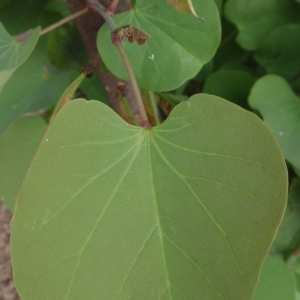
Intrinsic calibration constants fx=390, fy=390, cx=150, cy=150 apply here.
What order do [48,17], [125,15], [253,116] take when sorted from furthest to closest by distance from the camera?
1. [48,17]
2. [125,15]
3. [253,116]

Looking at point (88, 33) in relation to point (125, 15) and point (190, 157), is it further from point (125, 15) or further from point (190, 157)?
point (190, 157)

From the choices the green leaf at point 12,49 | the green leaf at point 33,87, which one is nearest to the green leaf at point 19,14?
the green leaf at point 33,87

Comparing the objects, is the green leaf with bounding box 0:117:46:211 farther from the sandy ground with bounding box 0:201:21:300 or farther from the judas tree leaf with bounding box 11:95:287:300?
the sandy ground with bounding box 0:201:21:300

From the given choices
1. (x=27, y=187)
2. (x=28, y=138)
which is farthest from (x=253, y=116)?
(x=28, y=138)

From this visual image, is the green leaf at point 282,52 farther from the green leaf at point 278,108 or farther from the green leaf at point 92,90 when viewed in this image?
the green leaf at point 92,90

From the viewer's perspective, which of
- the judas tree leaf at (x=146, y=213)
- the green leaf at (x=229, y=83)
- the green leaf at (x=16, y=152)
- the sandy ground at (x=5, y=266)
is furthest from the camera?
the sandy ground at (x=5, y=266)

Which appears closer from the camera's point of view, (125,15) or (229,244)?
(229,244)

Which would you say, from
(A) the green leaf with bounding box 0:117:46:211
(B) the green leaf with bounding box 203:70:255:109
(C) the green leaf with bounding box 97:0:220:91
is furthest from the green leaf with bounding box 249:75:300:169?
(A) the green leaf with bounding box 0:117:46:211

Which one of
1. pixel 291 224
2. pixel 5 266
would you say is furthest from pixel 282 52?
pixel 5 266
